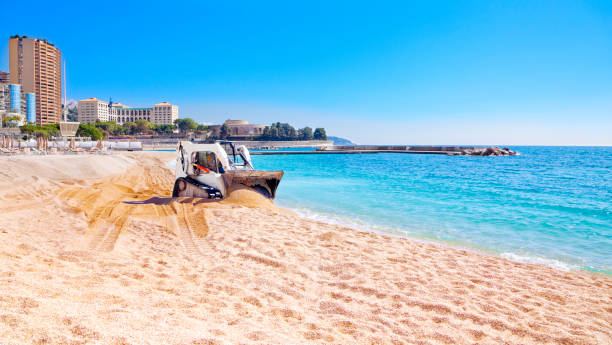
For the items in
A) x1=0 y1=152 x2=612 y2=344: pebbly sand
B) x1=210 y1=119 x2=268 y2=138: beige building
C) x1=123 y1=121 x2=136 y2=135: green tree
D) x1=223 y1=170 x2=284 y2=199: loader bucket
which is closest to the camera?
x1=0 y1=152 x2=612 y2=344: pebbly sand

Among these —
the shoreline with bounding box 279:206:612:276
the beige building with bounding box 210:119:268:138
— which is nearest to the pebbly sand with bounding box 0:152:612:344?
the shoreline with bounding box 279:206:612:276

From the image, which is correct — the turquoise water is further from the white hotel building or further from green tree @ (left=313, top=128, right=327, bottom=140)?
the white hotel building

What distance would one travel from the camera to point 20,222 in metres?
6.67

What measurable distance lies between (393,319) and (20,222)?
760cm

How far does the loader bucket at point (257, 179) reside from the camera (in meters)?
10.2

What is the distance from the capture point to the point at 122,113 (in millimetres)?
194875

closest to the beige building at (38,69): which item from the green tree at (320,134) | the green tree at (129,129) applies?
the green tree at (129,129)

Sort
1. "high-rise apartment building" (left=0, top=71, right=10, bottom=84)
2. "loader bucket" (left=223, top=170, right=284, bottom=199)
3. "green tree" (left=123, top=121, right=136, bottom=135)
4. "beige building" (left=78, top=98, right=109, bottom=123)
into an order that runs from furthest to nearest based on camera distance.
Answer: "beige building" (left=78, top=98, right=109, bottom=123) < "high-rise apartment building" (left=0, top=71, right=10, bottom=84) < "green tree" (left=123, top=121, right=136, bottom=135) < "loader bucket" (left=223, top=170, right=284, bottom=199)

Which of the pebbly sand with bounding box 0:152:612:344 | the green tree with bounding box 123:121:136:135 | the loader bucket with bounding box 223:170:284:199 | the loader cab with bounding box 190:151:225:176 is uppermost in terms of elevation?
the green tree with bounding box 123:121:136:135

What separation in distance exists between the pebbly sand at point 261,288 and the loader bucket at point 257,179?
2.72 metres

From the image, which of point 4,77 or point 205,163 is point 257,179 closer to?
point 205,163

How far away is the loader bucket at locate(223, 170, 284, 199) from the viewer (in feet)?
33.6

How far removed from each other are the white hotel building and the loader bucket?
7721 inches

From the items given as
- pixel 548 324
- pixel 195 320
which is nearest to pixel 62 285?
pixel 195 320
